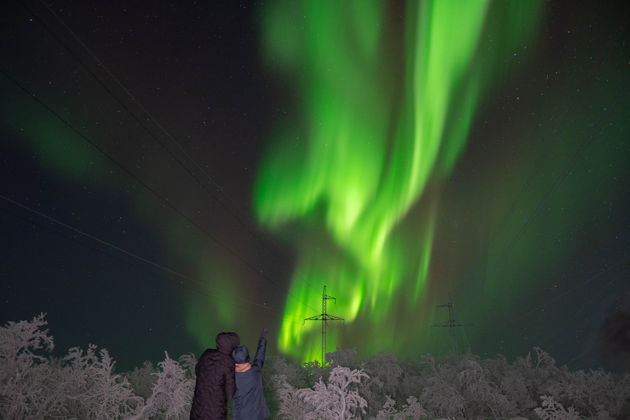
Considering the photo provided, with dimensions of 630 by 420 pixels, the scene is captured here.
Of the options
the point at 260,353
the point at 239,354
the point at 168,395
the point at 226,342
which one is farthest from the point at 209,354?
the point at 168,395

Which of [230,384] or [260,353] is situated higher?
[260,353]

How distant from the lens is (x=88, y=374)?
21422 millimetres

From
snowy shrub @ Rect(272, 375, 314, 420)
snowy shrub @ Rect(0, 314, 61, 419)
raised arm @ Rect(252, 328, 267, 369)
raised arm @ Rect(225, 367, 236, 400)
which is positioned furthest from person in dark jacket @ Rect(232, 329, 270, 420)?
snowy shrub @ Rect(272, 375, 314, 420)

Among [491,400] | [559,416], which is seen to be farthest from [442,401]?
[559,416]

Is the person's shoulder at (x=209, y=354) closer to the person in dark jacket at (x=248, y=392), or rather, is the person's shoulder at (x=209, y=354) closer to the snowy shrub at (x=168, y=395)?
→ the person in dark jacket at (x=248, y=392)

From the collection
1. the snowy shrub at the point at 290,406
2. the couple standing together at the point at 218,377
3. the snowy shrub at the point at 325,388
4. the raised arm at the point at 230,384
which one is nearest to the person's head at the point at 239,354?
the couple standing together at the point at 218,377

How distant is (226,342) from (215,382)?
61 cm

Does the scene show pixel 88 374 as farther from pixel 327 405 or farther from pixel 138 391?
pixel 138 391

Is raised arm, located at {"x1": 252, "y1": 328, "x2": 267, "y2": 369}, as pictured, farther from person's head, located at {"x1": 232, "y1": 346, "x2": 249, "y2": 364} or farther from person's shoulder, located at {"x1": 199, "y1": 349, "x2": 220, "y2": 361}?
person's shoulder, located at {"x1": 199, "y1": 349, "x2": 220, "y2": 361}

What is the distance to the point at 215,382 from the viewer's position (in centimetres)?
648

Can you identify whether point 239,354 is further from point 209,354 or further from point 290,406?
point 290,406

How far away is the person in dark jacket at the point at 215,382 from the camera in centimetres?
648

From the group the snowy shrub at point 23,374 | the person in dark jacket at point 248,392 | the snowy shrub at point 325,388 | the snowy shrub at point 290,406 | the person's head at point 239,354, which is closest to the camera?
the person's head at point 239,354

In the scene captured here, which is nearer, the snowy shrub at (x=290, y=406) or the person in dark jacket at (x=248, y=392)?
the person in dark jacket at (x=248, y=392)
